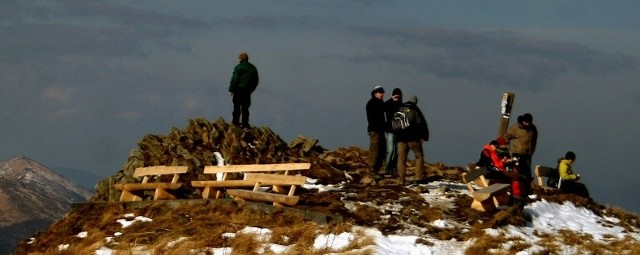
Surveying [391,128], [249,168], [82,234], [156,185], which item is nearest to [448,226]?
[391,128]

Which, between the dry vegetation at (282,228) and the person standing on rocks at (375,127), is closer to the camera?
the dry vegetation at (282,228)

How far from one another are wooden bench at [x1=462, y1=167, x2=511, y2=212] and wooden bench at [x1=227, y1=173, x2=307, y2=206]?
4291 mm

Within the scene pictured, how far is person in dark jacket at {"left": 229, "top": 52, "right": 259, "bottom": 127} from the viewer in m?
30.4

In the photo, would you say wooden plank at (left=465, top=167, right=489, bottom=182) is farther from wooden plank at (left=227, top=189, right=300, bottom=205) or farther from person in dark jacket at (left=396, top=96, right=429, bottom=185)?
wooden plank at (left=227, top=189, right=300, bottom=205)

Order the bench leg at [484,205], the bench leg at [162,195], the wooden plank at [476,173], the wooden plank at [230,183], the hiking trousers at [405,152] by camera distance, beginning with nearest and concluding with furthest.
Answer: the bench leg at [484,205] < the wooden plank at [230,183] < the wooden plank at [476,173] < the bench leg at [162,195] < the hiking trousers at [405,152]

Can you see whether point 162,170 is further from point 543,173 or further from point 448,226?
point 543,173

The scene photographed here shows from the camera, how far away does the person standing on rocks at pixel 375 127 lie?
2514cm

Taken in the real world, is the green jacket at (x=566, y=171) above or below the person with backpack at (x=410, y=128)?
below

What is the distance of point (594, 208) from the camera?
1018 inches

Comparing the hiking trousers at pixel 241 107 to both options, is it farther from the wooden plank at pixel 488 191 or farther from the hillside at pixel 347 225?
the wooden plank at pixel 488 191

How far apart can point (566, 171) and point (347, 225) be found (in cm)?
1036

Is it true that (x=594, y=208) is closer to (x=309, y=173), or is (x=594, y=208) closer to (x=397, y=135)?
(x=397, y=135)

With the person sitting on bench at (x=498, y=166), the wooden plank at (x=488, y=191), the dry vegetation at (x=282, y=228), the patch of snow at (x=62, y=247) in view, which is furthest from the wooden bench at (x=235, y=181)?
the person sitting on bench at (x=498, y=166)

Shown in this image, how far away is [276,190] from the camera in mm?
21719
